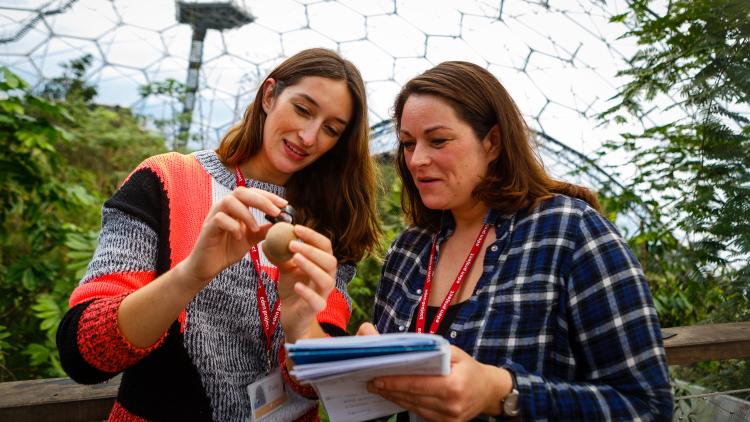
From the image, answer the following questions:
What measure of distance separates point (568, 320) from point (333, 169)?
3.01 feet

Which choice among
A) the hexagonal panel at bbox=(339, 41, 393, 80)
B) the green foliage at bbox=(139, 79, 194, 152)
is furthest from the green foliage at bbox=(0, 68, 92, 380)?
the hexagonal panel at bbox=(339, 41, 393, 80)

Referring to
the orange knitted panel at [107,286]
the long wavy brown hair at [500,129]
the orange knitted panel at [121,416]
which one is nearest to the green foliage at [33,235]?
the orange knitted panel at [121,416]

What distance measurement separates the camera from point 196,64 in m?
7.29

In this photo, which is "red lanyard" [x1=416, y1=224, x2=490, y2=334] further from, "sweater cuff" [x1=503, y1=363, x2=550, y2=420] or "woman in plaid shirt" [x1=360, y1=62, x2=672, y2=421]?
"sweater cuff" [x1=503, y1=363, x2=550, y2=420]

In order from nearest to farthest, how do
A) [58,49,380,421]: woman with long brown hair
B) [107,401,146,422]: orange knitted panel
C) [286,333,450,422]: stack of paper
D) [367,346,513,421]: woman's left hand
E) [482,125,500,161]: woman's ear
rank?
[286,333,450,422]: stack of paper
[367,346,513,421]: woman's left hand
[58,49,380,421]: woman with long brown hair
[107,401,146,422]: orange knitted panel
[482,125,500,161]: woman's ear

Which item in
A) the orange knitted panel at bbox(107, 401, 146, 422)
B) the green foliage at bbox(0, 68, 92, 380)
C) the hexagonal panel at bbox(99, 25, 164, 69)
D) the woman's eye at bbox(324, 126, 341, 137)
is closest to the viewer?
the orange knitted panel at bbox(107, 401, 146, 422)

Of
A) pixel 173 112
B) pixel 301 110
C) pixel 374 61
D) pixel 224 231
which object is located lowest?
pixel 224 231

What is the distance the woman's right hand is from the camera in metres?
1.00

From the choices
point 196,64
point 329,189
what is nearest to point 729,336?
point 329,189

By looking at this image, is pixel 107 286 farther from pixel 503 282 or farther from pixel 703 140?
pixel 703 140

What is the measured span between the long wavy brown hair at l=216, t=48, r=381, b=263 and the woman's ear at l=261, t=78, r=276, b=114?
0.06 feet

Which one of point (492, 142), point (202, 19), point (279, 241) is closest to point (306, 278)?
point (279, 241)

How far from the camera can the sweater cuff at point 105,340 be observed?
105 cm

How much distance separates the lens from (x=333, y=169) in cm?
178
